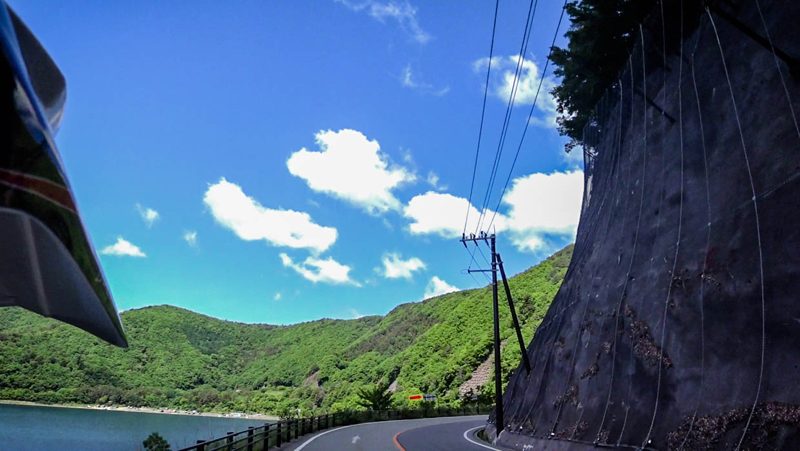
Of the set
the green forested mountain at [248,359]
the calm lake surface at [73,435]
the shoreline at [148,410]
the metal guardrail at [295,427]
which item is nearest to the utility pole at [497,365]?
the metal guardrail at [295,427]

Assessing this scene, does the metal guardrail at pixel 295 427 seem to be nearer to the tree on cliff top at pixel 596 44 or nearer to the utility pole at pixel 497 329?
the utility pole at pixel 497 329

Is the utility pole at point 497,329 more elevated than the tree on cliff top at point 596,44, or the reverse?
the tree on cliff top at point 596,44

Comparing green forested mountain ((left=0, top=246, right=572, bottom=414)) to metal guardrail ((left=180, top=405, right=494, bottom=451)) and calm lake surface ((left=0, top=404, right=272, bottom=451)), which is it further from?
metal guardrail ((left=180, top=405, right=494, bottom=451))

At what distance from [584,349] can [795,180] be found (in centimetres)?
858

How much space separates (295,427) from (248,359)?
138m

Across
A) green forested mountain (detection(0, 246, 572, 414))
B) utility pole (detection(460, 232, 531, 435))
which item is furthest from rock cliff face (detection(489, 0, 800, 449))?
green forested mountain (detection(0, 246, 572, 414))

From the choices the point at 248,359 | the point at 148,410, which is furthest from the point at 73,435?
the point at 248,359

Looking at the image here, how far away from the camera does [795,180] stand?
8.13 metres

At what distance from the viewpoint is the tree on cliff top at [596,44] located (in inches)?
874

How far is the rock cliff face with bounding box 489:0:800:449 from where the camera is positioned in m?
8.06

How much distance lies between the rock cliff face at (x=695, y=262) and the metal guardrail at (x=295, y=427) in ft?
27.2

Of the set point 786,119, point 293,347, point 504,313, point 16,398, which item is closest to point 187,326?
point 293,347

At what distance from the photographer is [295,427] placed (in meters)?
21.8

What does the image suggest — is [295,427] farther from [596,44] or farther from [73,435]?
[73,435]
